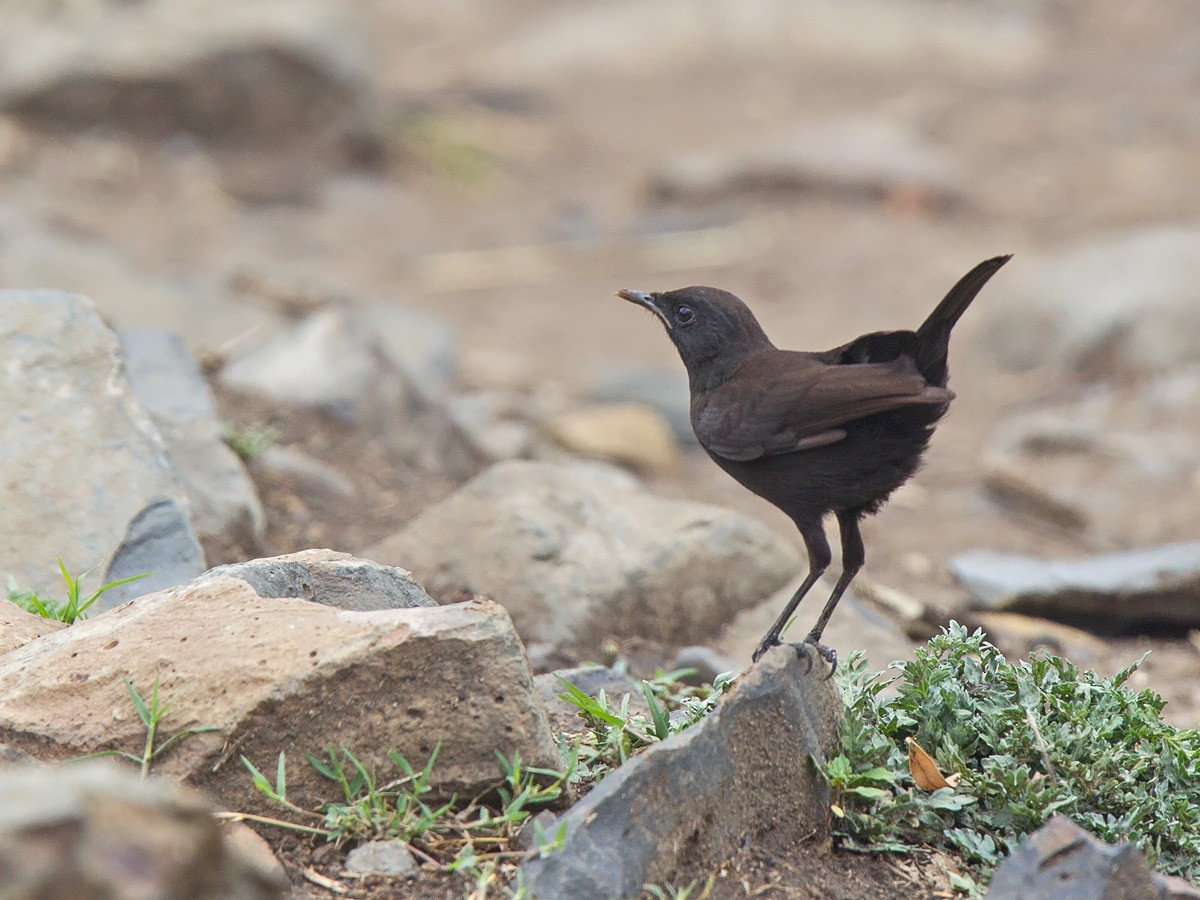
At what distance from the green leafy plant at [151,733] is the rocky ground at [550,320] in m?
0.04

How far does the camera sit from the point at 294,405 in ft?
22.7

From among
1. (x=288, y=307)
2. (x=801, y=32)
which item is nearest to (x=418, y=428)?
(x=288, y=307)

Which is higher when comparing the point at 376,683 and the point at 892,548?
the point at 376,683

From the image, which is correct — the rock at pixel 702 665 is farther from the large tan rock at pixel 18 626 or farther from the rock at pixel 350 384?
the rock at pixel 350 384

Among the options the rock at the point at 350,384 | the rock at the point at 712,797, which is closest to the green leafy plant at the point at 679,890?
the rock at the point at 712,797

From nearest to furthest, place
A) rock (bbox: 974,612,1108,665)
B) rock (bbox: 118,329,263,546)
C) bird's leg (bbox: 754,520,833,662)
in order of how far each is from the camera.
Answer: bird's leg (bbox: 754,520,833,662), rock (bbox: 118,329,263,546), rock (bbox: 974,612,1108,665)

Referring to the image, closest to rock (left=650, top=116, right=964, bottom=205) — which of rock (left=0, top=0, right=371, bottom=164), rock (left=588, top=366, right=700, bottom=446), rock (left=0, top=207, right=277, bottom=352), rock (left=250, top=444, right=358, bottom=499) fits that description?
rock (left=0, top=0, right=371, bottom=164)

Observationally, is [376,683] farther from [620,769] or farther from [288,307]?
[288,307]

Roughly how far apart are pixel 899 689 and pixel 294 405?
4.11 metres

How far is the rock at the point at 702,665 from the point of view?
16.1 feet

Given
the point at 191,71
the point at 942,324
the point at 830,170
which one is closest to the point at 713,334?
the point at 942,324

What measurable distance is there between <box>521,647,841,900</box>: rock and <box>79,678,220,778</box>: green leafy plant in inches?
32.6

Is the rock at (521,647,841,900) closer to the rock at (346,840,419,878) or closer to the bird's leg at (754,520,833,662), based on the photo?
the rock at (346,840,419,878)

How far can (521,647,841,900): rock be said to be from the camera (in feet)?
9.45
